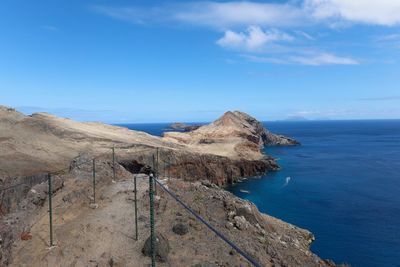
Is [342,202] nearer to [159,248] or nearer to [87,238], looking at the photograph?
[159,248]

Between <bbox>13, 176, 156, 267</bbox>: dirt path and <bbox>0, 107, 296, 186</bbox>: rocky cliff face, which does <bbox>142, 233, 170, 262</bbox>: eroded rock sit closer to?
<bbox>13, 176, 156, 267</bbox>: dirt path

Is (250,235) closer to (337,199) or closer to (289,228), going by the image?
(289,228)

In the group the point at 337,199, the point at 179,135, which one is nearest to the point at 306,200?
the point at 337,199

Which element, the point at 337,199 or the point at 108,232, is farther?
the point at 337,199

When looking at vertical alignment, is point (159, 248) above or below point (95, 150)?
below

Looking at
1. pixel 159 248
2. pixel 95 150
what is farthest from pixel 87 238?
pixel 95 150

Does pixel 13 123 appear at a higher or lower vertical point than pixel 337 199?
higher

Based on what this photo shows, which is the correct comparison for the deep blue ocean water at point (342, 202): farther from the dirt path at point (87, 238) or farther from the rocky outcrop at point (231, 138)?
the dirt path at point (87, 238)

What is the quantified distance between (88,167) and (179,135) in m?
79.0

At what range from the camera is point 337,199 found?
57.5m

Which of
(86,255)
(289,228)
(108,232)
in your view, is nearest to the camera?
(86,255)

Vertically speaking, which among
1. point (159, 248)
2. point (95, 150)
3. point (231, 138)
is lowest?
point (159, 248)

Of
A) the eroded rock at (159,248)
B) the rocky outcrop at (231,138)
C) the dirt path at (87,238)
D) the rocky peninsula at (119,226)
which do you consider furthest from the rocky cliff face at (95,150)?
the eroded rock at (159,248)

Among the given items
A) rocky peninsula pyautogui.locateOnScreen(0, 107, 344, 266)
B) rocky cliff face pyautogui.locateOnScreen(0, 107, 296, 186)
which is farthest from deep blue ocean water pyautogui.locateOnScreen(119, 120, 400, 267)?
rocky cliff face pyautogui.locateOnScreen(0, 107, 296, 186)
